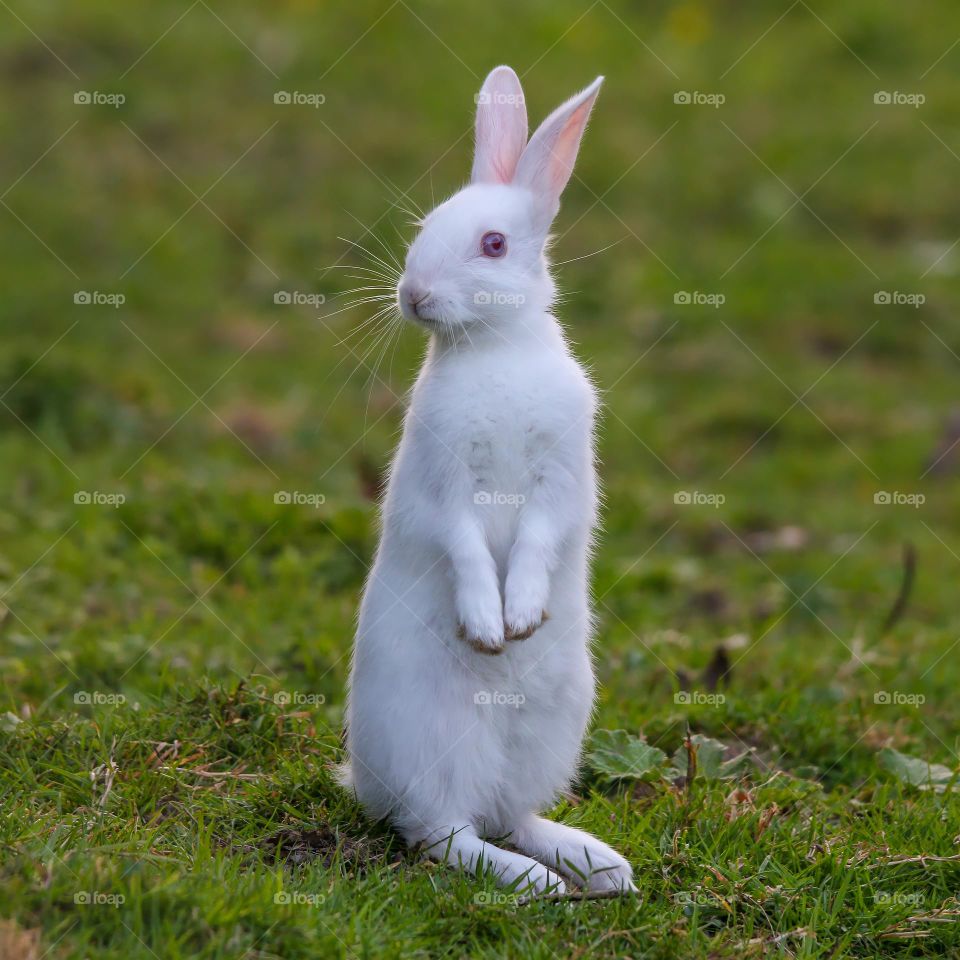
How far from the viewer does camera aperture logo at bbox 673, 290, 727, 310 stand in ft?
33.3

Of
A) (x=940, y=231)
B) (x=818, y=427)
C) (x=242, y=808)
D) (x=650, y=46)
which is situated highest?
(x=650, y=46)

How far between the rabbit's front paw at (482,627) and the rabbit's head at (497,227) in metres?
0.81

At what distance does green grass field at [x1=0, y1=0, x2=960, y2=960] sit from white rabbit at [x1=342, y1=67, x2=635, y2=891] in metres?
0.21

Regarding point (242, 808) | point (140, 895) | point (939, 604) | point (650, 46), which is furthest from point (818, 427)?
point (140, 895)

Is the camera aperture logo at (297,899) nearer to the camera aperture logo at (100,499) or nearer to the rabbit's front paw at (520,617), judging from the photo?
the rabbit's front paw at (520,617)

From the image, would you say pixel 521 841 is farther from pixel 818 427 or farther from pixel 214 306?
pixel 214 306

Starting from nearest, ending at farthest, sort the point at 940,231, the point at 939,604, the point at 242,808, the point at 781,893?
the point at 781,893 < the point at 242,808 < the point at 939,604 < the point at 940,231

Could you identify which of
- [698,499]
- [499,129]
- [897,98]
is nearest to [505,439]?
[499,129]

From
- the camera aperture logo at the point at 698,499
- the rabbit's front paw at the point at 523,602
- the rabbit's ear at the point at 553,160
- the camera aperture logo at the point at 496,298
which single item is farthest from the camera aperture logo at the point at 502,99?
the camera aperture logo at the point at 698,499

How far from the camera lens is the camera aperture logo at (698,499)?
313 inches

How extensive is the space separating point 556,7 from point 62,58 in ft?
14.9

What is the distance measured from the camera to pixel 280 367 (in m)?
9.47

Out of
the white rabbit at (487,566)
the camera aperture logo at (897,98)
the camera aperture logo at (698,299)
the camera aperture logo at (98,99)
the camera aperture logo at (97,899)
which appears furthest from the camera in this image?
the camera aperture logo at (897,98)

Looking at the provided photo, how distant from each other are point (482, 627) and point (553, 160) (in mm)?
1398
